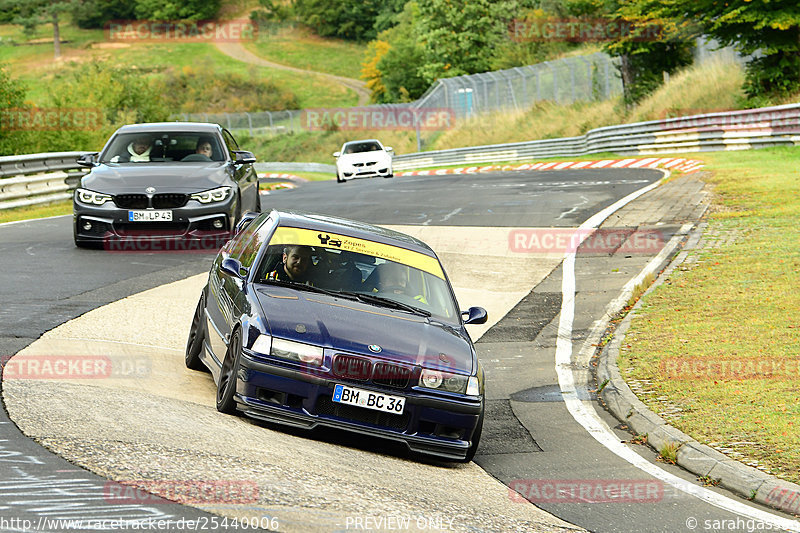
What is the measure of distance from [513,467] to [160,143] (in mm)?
9960

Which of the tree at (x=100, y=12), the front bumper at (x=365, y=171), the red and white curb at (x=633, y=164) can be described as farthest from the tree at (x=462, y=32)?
the tree at (x=100, y=12)

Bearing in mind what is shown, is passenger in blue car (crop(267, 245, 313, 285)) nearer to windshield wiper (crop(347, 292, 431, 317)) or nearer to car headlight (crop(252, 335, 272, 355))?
A: windshield wiper (crop(347, 292, 431, 317))

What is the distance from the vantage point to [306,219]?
29.3 ft

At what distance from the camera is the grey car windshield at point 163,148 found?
15.8 m

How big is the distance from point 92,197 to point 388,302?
8.21 meters

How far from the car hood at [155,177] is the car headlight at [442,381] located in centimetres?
853

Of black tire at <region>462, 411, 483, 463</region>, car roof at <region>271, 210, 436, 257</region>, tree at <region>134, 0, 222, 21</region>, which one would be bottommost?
black tire at <region>462, 411, 483, 463</region>

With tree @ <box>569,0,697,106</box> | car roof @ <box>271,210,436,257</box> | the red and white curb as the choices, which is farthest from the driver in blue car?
tree @ <box>569,0,697,106</box>

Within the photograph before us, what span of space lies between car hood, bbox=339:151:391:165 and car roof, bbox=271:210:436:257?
29413 mm

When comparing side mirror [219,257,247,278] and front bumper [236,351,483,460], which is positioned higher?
side mirror [219,257,247,278]

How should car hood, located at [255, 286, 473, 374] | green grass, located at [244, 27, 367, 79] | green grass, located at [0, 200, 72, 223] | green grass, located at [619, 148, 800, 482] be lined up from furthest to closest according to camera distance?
green grass, located at [244, 27, 367, 79], green grass, located at [0, 200, 72, 223], green grass, located at [619, 148, 800, 482], car hood, located at [255, 286, 473, 374]

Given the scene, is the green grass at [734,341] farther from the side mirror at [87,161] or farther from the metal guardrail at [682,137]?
the metal guardrail at [682,137]

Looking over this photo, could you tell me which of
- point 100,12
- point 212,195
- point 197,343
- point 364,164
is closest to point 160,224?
point 212,195

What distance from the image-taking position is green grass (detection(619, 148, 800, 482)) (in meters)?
7.98
